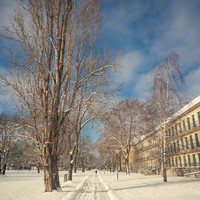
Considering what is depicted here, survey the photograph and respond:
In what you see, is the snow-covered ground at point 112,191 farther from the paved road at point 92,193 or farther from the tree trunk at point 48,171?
the tree trunk at point 48,171

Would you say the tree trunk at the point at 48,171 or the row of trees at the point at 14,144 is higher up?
the row of trees at the point at 14,144

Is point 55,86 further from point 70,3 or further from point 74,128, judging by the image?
point 74,128

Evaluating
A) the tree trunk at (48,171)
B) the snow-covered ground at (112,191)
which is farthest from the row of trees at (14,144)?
the snow-covered ground at (112,191)

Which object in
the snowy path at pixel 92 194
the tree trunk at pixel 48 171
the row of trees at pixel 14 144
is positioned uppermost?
the row of trees at pixel 14 144

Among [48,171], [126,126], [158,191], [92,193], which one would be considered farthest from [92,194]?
[126,126]

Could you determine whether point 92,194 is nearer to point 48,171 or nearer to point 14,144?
point 48,171

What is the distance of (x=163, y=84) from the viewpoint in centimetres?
1942

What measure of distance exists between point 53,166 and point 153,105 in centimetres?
1155

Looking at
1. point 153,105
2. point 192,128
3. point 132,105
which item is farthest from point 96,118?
point 192,128

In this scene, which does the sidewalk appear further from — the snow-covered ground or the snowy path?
the snowy path

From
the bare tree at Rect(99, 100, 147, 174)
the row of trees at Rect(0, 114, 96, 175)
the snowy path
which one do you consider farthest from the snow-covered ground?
the bare tree at Rect(99, 100, 147, 174)

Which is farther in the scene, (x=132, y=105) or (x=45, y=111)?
(x=132, y=105)

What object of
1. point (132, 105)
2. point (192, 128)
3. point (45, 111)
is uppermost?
point (132, 105)

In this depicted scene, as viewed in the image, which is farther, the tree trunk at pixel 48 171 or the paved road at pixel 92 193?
the tree trunk at pixel 48 171
